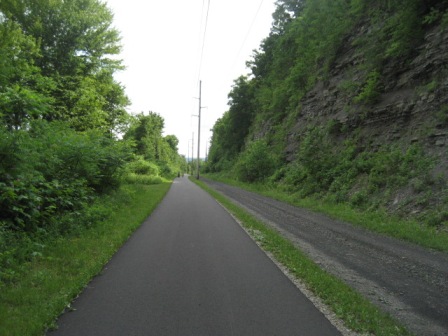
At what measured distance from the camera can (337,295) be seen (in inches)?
192

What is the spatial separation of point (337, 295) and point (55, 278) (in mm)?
4324

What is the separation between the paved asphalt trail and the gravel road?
4.20ft

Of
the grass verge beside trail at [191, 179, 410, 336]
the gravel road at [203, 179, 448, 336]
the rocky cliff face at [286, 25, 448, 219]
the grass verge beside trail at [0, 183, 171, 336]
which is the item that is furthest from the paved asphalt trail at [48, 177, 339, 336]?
the rocky cliff face at [286, 25, 448, 219]

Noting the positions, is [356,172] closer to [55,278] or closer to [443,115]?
[443,115]

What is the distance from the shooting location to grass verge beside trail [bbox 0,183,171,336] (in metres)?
3.74

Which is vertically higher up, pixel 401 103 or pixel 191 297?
pixel 401 103

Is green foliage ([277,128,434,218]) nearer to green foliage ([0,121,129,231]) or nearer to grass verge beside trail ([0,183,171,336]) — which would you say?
grass verge beside trail ([0,183,171,336])

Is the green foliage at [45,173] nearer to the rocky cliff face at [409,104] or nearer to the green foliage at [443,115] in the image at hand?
the rocky cliff face at [409,104]

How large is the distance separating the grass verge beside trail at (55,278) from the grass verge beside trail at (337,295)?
3.54m

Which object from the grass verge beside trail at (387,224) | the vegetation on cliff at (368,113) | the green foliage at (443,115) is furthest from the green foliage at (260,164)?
the green foliage at (443,115)

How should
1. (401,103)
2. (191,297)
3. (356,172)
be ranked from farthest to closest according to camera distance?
1. (356,172)
2. (401,103)
3. (191,297)

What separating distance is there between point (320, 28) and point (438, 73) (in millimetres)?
17534

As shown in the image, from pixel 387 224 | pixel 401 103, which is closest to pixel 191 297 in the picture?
pixel 387 224

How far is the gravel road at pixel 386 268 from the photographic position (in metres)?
4.55
